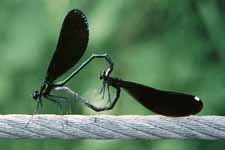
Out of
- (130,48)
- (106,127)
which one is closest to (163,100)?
(106,127)

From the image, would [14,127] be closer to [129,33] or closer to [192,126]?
[192,126]

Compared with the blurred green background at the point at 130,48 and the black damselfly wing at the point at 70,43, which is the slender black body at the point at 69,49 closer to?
the black damselfly wing at the point at 70,43

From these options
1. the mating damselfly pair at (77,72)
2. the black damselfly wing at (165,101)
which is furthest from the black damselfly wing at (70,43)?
the black damselfly wing at (165,101)

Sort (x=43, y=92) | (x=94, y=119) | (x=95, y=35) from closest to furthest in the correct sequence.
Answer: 1. (x=94, y=119)
2. (x=43, y=92)
3. (x=95, y=35)

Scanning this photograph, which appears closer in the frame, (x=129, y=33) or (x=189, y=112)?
(x=189, y=112)

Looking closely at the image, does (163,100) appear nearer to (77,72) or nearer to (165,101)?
(165,101)

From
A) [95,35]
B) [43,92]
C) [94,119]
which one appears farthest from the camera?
[95,35]

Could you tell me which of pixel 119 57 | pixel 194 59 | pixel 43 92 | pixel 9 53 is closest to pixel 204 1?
pixel 194 59

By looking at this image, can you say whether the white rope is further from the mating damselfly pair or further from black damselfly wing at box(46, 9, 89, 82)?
black damselfly wing at box(46, 9, 89, 82)
